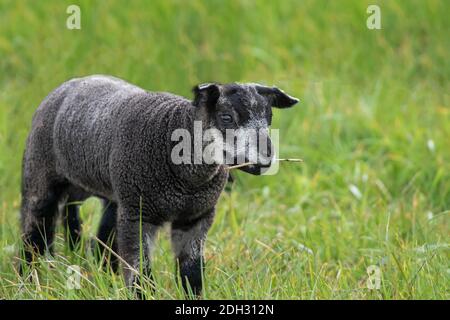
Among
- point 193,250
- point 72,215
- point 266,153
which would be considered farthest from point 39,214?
point 266,153

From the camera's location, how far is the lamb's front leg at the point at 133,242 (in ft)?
15.6

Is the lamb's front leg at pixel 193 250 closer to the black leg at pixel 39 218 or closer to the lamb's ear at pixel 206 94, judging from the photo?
the lamb's ear at pixel 206 94

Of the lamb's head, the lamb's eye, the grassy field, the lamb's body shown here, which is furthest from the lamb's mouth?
the grassy field

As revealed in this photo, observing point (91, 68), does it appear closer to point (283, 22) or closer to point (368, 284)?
point (283, 22)

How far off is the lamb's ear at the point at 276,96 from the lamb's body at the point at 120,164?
0.38 metres

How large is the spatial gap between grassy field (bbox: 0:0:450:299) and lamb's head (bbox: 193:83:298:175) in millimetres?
635

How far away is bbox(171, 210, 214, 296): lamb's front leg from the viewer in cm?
492

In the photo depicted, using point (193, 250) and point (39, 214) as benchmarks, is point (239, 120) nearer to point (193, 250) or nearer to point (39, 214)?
point (193, 250)

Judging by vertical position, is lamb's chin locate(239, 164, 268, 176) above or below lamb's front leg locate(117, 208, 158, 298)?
above

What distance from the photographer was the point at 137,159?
15.6 ft

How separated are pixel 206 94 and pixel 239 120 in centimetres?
24

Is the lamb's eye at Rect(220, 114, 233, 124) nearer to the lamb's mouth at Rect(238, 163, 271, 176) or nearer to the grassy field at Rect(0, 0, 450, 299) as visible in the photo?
the lamb's mouth at Rect(238, 163, 271, 176)

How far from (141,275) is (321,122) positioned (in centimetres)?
386
